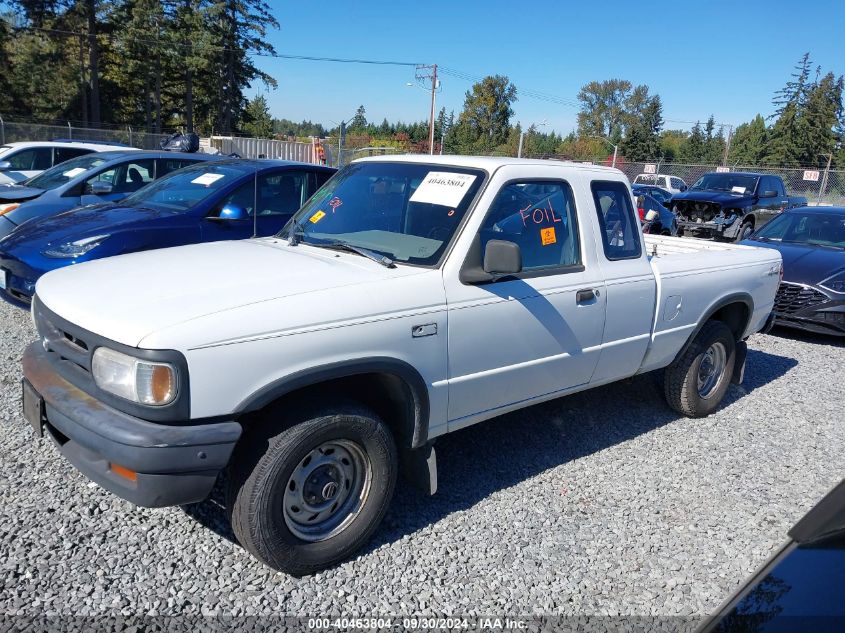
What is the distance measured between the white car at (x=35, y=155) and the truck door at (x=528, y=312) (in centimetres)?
1026

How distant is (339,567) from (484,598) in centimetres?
71

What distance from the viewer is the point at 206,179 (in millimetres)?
6762

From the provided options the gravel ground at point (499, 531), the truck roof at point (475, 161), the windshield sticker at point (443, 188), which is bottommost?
the gravel ground at point (499, 531)

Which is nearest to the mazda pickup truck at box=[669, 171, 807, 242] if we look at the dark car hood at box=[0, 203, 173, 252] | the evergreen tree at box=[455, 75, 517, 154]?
the dark car hood at box=[0, 203, 173, 252]

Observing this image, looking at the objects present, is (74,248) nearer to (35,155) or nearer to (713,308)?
(713,308)

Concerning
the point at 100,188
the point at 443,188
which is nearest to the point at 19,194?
the point at 100,188

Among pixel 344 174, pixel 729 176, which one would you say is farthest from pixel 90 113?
pixel 344 174

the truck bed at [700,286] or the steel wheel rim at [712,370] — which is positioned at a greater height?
the truck bed at [700,286]

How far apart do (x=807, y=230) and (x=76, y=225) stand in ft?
30.4

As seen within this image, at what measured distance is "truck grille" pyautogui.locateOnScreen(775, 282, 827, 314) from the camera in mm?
7648

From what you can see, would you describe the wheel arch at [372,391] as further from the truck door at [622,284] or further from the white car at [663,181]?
the white car at [663,181]

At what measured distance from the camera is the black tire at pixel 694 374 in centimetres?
506

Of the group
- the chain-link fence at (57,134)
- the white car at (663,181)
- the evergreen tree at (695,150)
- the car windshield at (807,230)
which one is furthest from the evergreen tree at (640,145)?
the car windshield at (807,230)

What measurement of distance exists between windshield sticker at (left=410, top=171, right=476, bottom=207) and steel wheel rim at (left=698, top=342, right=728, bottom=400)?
9.28ft
